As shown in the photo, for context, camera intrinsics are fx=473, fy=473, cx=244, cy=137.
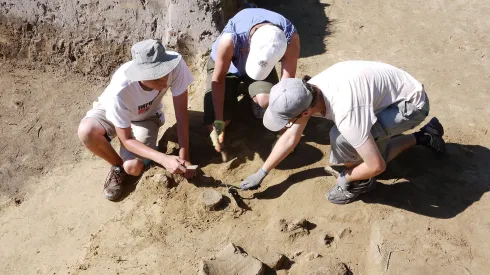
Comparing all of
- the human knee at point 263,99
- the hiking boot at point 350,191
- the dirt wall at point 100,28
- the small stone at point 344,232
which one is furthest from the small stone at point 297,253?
the dirt wall at point 100,28

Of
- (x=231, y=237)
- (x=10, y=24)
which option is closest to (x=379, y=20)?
(x=231, y=237)

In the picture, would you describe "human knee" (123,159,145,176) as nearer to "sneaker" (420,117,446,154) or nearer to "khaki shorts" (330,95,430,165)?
"khaki shorts" (330,95,430,165)

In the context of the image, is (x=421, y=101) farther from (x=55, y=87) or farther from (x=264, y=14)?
(x=55, y=87)

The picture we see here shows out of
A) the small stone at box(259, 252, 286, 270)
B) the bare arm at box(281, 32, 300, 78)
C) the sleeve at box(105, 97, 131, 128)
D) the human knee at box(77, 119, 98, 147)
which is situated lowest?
the small stone at box(259, 252, 286, 270)

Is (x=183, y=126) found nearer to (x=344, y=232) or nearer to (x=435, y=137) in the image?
(x=344, y=232)

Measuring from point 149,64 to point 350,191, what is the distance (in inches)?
58.6

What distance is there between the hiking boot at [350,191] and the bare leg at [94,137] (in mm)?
1616

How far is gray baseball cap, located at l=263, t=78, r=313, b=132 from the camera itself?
2449 mm

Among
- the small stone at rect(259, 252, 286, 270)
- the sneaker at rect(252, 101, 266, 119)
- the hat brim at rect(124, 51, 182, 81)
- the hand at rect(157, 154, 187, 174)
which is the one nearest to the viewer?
the small stone at rect(259, 252, 286, 270)

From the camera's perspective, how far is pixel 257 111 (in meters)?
3.73

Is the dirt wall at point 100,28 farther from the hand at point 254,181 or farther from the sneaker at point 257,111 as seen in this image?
the hand at point 254,181

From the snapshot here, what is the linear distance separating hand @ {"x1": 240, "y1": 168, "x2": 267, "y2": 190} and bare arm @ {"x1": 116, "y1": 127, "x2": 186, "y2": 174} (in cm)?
41

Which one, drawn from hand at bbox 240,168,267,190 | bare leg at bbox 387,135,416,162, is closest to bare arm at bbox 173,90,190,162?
hand at bbox 240,168,267,190

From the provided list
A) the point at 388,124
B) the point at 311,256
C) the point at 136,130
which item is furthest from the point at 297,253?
the point at 136,130
